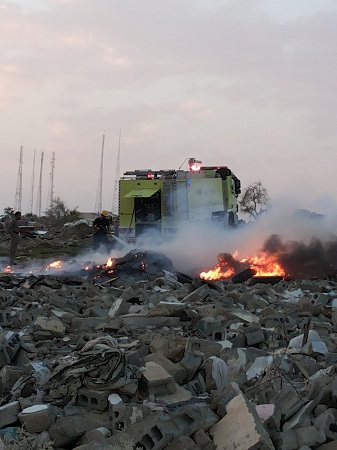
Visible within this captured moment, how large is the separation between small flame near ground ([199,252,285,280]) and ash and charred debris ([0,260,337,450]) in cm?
655

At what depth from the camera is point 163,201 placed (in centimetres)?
1894

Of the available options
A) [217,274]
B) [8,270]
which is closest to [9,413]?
[217,274]

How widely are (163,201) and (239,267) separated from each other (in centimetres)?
456

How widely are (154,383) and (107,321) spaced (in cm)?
310

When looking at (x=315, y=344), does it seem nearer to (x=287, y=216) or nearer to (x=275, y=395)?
(x=275, y=395)

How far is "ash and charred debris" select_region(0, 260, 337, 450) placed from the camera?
13.0 ft

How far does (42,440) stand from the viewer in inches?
159

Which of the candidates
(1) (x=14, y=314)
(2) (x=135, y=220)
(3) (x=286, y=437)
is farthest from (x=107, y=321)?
(2) (x=135, y=220)

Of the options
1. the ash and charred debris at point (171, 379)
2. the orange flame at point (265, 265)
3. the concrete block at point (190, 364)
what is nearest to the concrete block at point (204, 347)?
the ash and charred debris at point (171, 379)

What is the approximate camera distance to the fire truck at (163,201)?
62.0 feet

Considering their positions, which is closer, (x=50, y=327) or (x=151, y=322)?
(x=50, y=327)

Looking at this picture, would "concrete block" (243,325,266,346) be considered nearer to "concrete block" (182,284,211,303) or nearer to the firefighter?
"concrete block" (182,284,211,303)

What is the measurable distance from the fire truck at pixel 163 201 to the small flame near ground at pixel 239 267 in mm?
3528

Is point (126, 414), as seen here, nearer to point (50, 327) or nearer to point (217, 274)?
point (50, 327)
